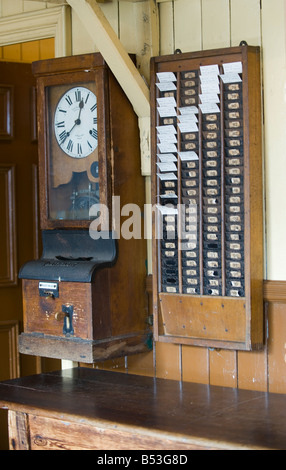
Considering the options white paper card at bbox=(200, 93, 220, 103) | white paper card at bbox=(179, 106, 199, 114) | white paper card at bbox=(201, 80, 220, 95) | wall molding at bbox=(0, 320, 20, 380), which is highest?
white paper card at bbox=(201, 80, 220, 95)

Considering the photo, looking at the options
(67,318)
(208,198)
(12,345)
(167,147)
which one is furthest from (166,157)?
(12,345)

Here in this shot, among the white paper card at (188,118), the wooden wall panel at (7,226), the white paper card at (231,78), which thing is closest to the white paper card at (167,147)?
the white paper card at (188,118)

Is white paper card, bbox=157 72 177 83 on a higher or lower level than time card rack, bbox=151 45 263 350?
higher

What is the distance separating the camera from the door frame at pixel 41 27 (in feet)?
11.0

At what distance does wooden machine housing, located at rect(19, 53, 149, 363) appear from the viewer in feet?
9.77

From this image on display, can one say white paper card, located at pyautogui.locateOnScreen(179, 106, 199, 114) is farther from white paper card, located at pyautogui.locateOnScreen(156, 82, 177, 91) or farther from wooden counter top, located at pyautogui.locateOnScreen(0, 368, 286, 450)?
wooden counter top, located at pyautogui.locateOnScreen(0, 368, 286, 450)

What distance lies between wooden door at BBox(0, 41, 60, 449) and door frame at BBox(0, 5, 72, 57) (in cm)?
61

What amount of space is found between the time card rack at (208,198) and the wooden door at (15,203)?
1462 millimetres

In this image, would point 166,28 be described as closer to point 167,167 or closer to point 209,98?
point 209,98

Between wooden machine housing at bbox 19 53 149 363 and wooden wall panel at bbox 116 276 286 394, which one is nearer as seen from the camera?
wooden wall panel at bbox 116 276 286 394

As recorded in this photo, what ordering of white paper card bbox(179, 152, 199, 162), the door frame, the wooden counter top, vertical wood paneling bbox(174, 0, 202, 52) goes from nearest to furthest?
the wooden counter top → white paper card bbox(179, 152, 199, 162) → vertical wood paneling bbox(174, 0, 202, 52) → the door frame

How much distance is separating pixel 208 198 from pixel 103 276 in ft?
1.78

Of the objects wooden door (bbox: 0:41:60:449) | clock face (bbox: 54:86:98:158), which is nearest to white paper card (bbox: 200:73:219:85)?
clock face (bbox: 54:86:98:158)
